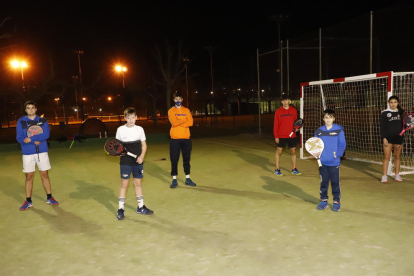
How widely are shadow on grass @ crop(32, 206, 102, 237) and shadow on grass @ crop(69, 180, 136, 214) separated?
64cm

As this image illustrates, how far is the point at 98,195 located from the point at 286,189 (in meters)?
3.90

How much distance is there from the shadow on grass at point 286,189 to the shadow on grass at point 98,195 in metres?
2.93

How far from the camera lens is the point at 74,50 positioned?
3347cm

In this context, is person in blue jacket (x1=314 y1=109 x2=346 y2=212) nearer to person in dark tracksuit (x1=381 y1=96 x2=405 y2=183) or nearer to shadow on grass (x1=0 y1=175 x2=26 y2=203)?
person in dark tracksuit (x1=381 y1=96 x2=405 y2=183)

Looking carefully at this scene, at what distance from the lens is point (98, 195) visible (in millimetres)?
6996

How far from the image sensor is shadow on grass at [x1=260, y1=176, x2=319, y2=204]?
6337 millimetres

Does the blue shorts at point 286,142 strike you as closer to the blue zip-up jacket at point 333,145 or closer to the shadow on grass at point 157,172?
the blue zip-up jacket at point 333,145

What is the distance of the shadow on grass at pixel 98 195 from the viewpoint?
20.5ft

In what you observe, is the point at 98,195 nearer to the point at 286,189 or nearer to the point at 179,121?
the point at 179,121

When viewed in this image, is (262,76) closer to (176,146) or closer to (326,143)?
(176,146)

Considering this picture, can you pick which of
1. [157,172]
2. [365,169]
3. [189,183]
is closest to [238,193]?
[189,183]

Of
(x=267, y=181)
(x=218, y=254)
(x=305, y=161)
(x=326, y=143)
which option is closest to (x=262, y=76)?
(x=305, y=161)

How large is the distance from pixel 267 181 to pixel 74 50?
102 ft

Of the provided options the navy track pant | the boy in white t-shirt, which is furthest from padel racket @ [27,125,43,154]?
the navy track pant
